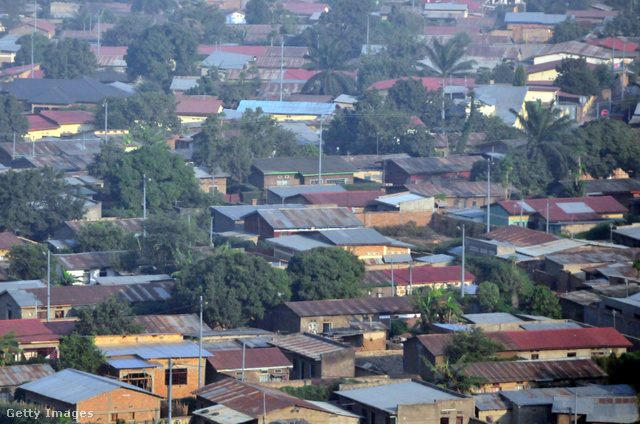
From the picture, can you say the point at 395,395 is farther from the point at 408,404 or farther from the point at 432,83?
the point at 432,83

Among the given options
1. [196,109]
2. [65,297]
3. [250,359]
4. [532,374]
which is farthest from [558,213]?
[196,109]

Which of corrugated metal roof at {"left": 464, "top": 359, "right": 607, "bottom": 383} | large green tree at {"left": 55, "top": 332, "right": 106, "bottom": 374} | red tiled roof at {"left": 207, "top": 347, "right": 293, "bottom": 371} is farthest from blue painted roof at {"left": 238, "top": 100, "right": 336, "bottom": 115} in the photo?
large green tree at {"left": 55, "top": 332, "right": 106, "bottom": 374}

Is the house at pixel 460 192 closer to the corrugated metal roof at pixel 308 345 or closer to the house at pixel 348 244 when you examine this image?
the house at pixel 348 244

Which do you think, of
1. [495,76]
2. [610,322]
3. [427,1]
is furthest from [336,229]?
[427,1]

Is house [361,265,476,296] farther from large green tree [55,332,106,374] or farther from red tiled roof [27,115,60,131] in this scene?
red tiled roof [27,115,60,131]

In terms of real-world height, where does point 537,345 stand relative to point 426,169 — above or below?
above

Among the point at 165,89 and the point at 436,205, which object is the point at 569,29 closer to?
the point at 165,89

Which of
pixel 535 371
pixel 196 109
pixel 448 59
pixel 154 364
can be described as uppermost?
pixel 448 59

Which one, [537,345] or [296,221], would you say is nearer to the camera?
[537,345]
